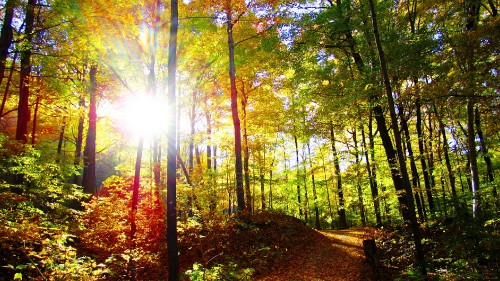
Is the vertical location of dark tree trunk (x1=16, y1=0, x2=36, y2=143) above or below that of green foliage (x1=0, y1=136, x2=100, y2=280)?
above

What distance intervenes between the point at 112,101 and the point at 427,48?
43.5 feet

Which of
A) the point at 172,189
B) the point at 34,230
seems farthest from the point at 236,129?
the point at 34,230

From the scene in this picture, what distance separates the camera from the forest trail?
322 inches

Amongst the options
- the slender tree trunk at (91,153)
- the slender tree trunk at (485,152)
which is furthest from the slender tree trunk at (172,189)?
the slender tree trunk at (485,152)

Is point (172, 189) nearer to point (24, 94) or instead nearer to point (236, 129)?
point (236, 129)

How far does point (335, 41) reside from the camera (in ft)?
39.6

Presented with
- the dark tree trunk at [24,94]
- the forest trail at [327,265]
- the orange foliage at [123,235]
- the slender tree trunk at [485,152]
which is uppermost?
the dark tree trunk at [24,94]

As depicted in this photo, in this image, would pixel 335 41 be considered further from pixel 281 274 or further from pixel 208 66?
pixel 281 274

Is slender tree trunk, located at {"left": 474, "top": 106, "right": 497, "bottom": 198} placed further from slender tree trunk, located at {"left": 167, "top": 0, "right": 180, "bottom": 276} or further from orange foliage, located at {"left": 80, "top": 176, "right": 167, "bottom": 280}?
orange foliage, located at {"left": 80, "top": 176, "right": 167, "bottom": 280}

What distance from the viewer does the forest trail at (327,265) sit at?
26.8 feet

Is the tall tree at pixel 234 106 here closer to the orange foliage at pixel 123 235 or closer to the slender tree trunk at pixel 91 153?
the orange foliage at pixel 123 235

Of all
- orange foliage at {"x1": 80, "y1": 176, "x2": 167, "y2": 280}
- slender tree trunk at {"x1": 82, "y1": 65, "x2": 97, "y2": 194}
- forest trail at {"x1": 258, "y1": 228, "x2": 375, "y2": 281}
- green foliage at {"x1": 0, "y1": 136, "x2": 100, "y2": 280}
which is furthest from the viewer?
slender tree trunk at {"x1": 82, "y1": 65, "x2": 97, "y2": 194}

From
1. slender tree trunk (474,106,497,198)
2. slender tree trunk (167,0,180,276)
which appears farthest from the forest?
slender tree trunk (474,106,497,198)

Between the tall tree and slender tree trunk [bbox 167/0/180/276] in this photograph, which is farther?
the tall tree
